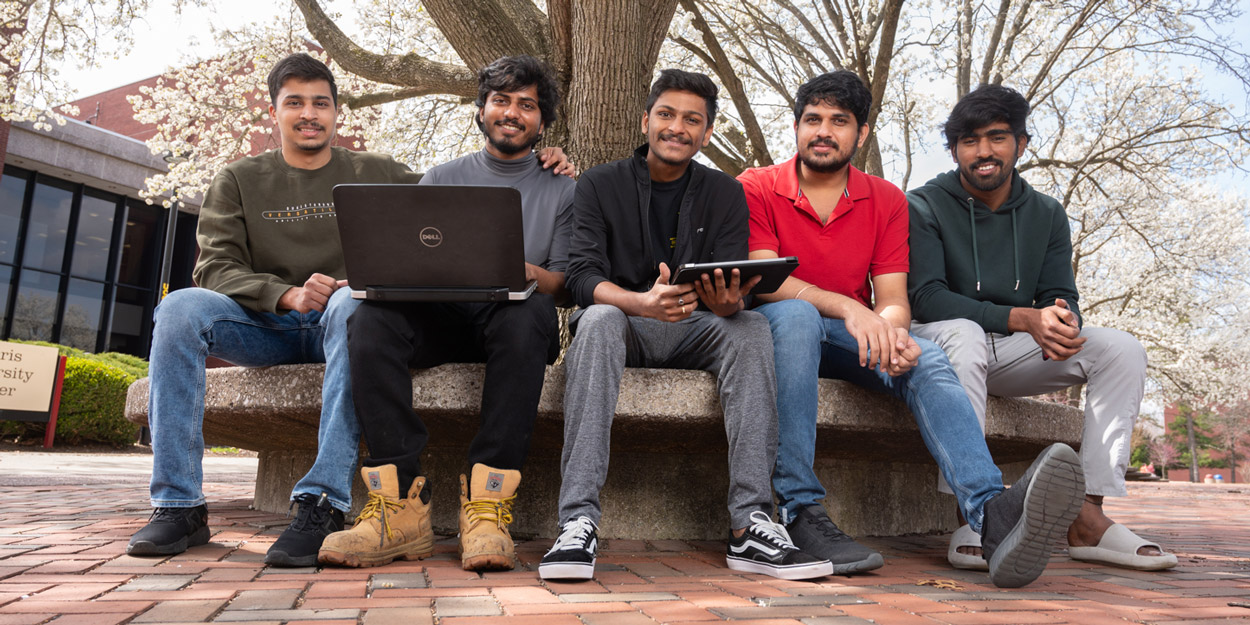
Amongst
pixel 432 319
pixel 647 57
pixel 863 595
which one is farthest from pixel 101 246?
pixel 863 595

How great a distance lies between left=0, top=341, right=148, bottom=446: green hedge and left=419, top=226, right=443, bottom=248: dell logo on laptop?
486 inches

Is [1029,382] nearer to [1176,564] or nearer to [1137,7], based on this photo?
[1176,564]

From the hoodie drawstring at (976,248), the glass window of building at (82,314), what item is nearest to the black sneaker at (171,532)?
the hoodie drawstring at (976,248)

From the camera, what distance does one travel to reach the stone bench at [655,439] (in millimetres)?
2848

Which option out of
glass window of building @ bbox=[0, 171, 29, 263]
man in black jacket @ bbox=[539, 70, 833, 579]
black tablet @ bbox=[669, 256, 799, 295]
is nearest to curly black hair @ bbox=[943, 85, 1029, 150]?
man in black jacket @ bbox=[539, 70, 833, 579]

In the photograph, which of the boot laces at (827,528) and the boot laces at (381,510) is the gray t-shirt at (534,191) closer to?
the boot laces at (381,510)

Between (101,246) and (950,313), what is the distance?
68.4 feet

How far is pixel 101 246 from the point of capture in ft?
62.7

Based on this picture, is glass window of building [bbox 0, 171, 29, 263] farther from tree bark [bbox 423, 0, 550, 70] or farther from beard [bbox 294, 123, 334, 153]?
beard [bbox 294, 123, 334, 153]

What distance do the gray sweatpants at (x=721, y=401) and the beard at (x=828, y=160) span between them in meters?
0.94

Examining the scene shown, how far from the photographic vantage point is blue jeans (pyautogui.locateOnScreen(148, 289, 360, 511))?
8.66ft

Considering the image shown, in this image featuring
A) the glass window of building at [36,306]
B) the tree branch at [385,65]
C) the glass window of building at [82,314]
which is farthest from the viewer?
the glass window of building at [82,314]

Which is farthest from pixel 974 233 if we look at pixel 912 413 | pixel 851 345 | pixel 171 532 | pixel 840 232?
pixel 171 532

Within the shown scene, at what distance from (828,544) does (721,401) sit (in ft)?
1.91
